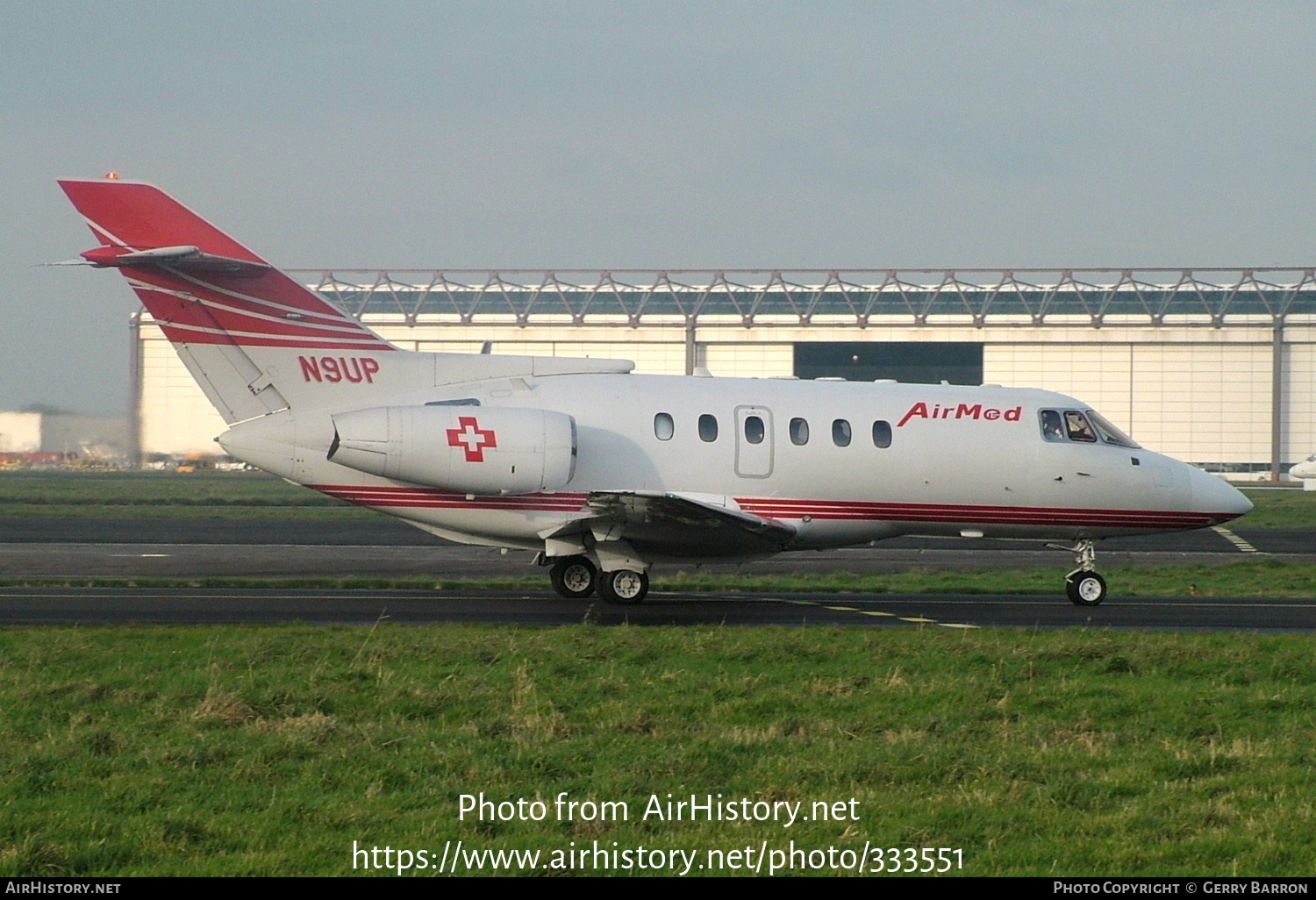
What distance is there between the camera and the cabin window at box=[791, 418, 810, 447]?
20.2 metres

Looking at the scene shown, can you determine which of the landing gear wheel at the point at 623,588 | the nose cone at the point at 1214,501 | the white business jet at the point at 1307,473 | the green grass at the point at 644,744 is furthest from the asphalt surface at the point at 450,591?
the white business jet at the point at 1307,473

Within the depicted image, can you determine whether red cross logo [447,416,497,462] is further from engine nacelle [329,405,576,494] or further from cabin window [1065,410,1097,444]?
cabin window [1065,410,1097,444]

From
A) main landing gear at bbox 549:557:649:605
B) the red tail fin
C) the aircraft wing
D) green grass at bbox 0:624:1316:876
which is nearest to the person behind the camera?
green grass at bbox 0:624:1316:876

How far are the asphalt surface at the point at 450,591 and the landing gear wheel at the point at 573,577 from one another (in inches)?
10.5

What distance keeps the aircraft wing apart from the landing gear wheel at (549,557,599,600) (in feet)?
2.28

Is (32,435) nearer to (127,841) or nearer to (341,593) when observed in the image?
(341,593)

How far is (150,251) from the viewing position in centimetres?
1848

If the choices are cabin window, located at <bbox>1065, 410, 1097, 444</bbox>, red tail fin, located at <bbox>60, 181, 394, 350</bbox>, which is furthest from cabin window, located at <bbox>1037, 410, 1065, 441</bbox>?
red tail fin, located at <bbox>60, 181, 394, 350</bbox>

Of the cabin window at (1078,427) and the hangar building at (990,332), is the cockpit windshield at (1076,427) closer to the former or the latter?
the cabin window at (1078,427)

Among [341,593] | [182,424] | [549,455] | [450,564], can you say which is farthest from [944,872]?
[182,424]

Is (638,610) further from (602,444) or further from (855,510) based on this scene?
(855,510)

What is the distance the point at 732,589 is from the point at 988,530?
420 centimetres

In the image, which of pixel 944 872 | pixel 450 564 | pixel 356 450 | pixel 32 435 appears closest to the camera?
pixel 944 872

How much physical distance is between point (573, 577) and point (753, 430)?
337cm
